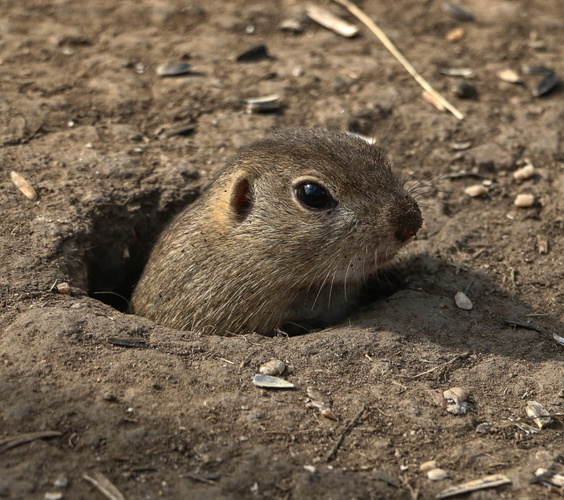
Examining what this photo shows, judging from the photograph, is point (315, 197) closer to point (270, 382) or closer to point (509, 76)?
point (270, 382)

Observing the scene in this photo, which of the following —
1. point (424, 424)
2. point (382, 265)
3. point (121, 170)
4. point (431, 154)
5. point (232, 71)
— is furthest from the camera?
point (232, 71)

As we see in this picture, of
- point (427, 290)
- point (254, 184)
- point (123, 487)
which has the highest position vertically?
point (254, 184)

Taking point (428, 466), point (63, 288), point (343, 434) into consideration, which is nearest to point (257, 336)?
point (343, 434)

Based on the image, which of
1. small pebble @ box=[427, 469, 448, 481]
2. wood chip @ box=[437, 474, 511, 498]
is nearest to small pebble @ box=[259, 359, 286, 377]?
small pebble @ box=[427, 469, 448, 481]

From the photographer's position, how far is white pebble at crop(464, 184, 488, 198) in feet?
24.1

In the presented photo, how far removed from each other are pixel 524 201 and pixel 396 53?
285cm

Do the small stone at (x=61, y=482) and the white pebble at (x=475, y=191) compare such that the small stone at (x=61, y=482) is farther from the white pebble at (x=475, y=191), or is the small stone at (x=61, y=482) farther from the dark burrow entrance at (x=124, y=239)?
the white pebble at (x=475, y=191)

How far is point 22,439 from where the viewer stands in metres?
4.16

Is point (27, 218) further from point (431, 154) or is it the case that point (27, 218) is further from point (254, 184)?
point (431, 154)

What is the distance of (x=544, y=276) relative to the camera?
6.44 metres

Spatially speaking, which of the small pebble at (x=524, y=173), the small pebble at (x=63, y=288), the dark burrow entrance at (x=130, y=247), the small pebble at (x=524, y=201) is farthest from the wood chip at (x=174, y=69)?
the small pebble at (x=524, y=201)

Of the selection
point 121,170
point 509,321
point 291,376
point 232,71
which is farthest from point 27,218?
point 509,321

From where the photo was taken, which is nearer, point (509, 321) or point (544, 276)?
point (509, 321)

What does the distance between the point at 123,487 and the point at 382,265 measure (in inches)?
108
